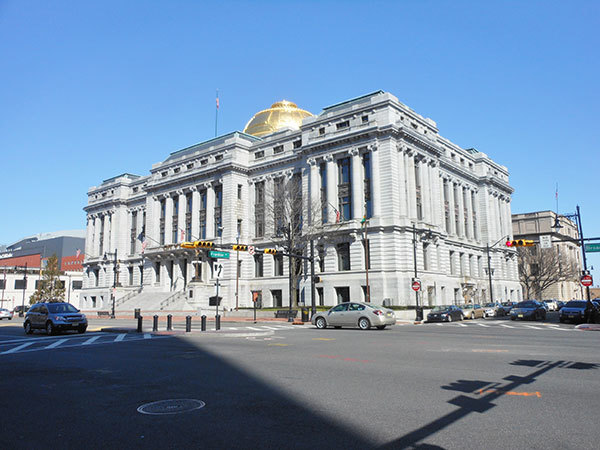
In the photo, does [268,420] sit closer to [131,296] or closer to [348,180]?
[348,180]

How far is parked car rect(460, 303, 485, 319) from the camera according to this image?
41394 millimetres

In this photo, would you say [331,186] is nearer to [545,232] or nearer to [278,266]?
[278,266]

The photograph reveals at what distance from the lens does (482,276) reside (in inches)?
2776

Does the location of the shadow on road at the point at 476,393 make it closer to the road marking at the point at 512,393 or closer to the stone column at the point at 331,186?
the road marking at the point at 512,393

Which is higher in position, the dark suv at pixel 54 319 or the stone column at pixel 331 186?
the stone column at pixel 331 186

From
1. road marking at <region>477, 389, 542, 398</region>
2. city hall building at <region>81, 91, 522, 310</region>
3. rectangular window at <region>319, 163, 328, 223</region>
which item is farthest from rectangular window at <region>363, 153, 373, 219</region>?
road marking at <region>477, 389, 542, 398</region>

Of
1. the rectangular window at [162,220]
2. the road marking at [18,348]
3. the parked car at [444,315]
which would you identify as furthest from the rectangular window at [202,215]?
the road marking at [18,348]

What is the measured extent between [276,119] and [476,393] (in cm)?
7195

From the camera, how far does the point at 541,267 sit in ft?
265

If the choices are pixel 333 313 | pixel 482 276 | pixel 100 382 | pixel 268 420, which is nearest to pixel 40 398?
pixel 100 382

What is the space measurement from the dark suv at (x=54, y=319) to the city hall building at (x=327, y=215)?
15401 mm

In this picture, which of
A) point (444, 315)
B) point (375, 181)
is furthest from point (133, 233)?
point (444, 315)

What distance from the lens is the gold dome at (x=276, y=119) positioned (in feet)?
249

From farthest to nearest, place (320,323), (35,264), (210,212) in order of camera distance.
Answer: (35,264) < (210,212) < (320,323)
